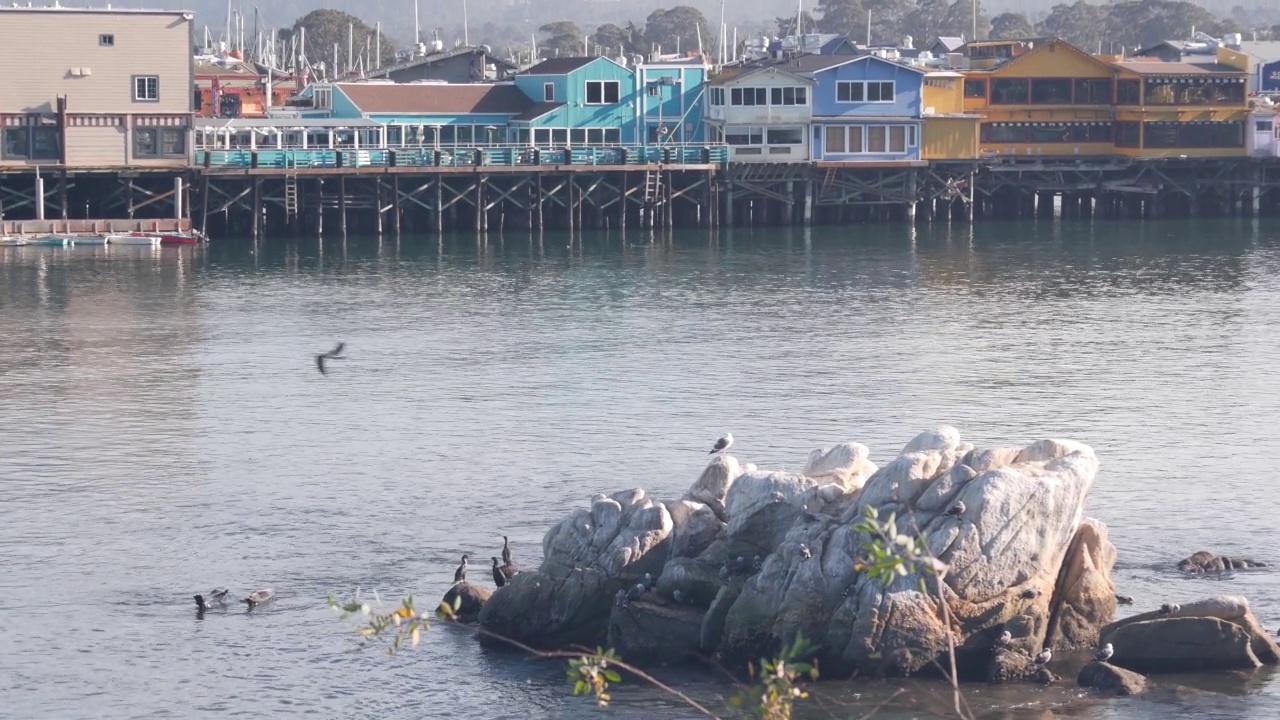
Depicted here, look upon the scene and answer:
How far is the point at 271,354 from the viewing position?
47.3 meters

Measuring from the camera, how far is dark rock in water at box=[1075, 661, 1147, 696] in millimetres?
21547

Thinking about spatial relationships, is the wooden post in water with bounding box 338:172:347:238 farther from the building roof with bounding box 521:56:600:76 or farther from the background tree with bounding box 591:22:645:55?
the background tree with bounding box 591:22:645:55

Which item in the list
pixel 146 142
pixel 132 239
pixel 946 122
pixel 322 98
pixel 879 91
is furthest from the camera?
pixel 322 98

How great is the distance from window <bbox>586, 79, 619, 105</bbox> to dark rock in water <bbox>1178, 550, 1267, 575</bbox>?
189 ft

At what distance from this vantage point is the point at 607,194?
8100 centimetres

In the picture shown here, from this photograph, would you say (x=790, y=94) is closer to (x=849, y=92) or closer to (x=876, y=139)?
(x=849, y=92)

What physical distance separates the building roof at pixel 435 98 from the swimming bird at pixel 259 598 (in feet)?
185

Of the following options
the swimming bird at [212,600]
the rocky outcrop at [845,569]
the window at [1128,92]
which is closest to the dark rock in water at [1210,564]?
the rocky outcrop at [845,569]

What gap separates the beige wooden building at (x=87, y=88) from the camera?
70.2 m

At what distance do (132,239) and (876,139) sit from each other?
3160 centimetres

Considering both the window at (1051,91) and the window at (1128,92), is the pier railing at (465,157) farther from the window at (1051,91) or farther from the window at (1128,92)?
the window at (1128,92)

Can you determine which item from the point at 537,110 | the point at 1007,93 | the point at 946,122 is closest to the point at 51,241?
the point at 537,110

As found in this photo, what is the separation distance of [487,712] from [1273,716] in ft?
28.2

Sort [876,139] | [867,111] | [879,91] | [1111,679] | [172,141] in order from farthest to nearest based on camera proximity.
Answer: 1. [876,139]
2. [879,91]
3. [867,111]
4. [172,141]
5. [1111,679]
